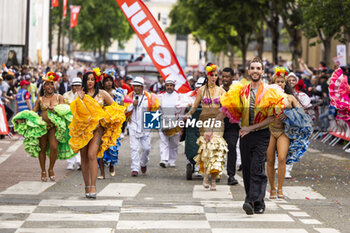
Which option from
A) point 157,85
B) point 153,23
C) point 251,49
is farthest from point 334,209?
point 251,49

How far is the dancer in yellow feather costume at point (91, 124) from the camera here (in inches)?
422

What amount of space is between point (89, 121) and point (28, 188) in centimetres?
160

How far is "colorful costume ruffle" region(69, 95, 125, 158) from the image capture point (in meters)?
10.7

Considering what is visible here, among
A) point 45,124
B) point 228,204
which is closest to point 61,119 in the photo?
point 45,124

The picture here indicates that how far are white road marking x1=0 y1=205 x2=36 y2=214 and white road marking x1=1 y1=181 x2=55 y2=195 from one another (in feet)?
4.65

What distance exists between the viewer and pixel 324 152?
63.8 feet

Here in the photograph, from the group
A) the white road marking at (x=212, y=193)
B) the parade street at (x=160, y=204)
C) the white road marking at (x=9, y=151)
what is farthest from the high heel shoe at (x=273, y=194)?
the white road marking at (x=9, y=151)

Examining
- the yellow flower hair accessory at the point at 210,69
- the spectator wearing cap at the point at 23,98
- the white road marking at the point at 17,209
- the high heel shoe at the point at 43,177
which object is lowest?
the white road marking at the point at 17,209

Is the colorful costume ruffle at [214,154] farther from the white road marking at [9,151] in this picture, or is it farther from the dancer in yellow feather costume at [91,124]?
the white road marking at [9,151]

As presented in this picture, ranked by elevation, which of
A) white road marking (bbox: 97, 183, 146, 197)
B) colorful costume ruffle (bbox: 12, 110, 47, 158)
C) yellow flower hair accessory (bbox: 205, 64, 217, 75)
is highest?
yellow flower hair accessory (bbox: 205, 64, 217, 75)

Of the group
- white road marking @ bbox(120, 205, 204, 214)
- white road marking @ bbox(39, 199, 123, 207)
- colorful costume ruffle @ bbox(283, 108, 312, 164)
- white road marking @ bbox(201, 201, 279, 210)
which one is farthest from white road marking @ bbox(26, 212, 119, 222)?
colorful costume ruffle @ bbox(283, 108, 312, 164)

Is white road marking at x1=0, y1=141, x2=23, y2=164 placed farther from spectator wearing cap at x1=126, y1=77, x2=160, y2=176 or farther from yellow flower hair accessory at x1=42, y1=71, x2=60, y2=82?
yellow flower hair accessory at x1=42, y1=71, x2=60, y2=82

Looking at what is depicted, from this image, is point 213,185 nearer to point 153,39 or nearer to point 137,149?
point 137,149

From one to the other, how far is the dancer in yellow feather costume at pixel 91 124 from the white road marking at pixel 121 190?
42 centimetres
